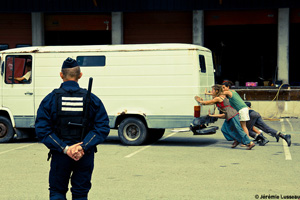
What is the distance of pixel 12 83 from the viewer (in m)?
13.6

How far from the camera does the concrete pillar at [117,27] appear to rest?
82.6ft

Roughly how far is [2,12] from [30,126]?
13.4 m

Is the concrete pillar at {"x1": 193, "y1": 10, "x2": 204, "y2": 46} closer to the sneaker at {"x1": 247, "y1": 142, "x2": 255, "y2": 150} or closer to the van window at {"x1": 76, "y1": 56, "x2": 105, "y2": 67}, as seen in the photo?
the van window at {"x1": 76, "y1": 56, "x2": 105, "y2": 67}

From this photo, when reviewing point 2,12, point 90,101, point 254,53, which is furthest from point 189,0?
point 90,101

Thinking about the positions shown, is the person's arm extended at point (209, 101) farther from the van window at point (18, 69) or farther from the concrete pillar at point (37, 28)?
the concrete pillar at point (37, 28)

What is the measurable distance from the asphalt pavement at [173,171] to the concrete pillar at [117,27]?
12.1 metres

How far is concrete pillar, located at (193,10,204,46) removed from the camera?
24.7 metres

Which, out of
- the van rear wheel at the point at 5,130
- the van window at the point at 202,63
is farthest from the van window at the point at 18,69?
the van window at the point at 202,63

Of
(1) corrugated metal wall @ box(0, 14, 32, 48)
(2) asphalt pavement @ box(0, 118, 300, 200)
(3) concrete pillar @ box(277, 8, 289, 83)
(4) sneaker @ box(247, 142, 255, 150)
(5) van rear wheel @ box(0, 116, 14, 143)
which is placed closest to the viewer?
(2) asphalt pavement @ box(0, 118, 300, 200)

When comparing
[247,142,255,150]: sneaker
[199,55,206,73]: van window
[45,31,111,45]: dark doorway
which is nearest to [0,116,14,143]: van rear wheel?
[199,55,206,73]: van window

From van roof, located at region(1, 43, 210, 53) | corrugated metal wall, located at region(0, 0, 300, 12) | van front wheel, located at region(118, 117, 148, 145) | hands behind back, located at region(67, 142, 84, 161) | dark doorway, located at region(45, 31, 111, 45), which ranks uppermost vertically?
corrugated metal wall, located at region(0, 0, 300, 12)

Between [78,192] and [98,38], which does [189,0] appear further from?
[78,192]

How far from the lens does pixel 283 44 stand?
24234 mm

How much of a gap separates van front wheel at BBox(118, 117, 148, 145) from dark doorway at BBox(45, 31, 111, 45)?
13.5 m
